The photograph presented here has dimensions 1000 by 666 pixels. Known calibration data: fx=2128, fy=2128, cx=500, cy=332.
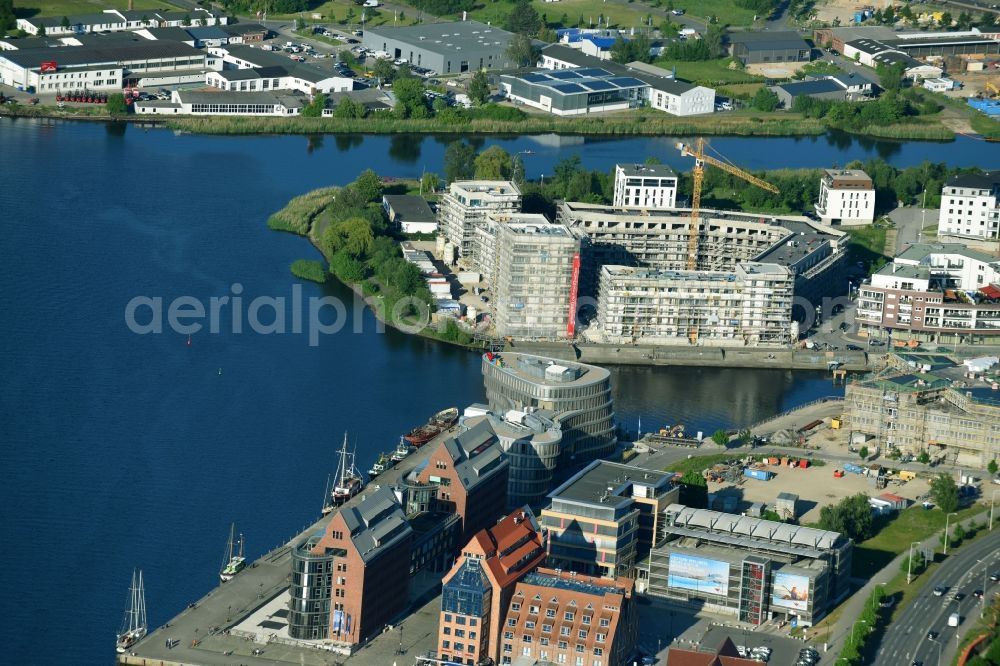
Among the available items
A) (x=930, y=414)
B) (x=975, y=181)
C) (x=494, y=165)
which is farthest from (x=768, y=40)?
(x=930, y=414)

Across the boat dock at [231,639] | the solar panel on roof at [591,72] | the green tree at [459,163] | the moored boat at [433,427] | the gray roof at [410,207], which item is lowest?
the boat dock at [231,639]

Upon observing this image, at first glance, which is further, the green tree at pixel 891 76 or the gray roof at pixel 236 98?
the green tree at pixel 891 76

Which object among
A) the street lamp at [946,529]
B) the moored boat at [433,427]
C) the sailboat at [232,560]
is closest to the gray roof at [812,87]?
the moored boat at [433,427]

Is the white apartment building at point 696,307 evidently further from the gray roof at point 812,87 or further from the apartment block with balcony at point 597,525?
the gray roof at point 812,87

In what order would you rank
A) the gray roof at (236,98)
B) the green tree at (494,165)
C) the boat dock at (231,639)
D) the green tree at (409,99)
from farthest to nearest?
1. the green tree at (409,99)
2. the gray roof at (236,98)
3. the green tree at (494,165)
4. the boat dock at (231,639)

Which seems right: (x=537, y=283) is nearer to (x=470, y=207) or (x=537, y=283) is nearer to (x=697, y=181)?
(x=470, y=207)

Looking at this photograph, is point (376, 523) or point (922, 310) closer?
point (376, 523)

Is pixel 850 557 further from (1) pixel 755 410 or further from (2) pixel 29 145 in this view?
(2) pixel 29 145
